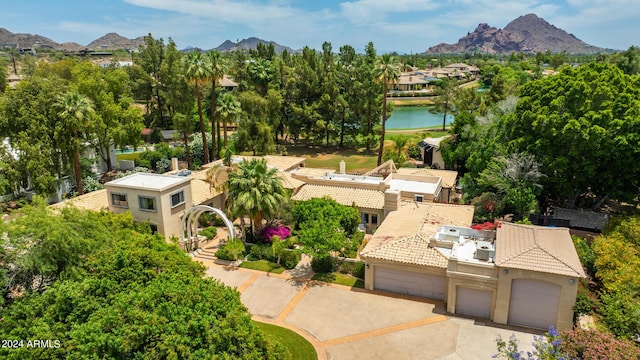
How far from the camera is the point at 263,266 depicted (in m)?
30.0

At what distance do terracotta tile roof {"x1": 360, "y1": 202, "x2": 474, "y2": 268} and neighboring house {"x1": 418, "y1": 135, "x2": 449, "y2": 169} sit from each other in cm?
2016

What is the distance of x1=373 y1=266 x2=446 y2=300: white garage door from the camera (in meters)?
25.3

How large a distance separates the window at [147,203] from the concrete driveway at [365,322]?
844 cm

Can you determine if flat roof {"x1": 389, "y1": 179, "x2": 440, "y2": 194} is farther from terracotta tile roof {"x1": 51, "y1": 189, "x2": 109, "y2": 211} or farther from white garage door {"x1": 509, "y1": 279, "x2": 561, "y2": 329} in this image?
terracotta tile roof {"x1": 51, "y1": 189, "x2": 109, "y2": 211}

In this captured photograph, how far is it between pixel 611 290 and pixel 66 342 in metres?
24.1

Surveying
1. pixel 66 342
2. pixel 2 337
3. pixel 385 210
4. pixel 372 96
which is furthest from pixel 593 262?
pixel 372 96

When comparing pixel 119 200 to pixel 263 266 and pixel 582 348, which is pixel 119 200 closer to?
pixel 263 266

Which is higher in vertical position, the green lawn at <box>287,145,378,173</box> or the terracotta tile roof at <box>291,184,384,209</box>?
the terracotta tile roof at <box>291,184,384,209</box>

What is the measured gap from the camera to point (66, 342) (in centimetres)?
1460

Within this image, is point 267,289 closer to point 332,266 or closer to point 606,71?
point 332,266

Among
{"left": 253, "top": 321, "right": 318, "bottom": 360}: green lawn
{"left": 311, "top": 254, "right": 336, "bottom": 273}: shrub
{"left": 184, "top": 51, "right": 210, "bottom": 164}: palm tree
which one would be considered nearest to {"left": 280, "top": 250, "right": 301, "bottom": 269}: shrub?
{"left": 311, "top": 254, "right": 336, "bottom": 273}: shrub

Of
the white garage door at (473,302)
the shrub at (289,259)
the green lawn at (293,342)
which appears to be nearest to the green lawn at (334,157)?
the shrub at (289,259)

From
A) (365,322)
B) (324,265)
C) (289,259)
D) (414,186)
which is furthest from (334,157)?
(365,322)

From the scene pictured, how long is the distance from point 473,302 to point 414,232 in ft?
18.4
